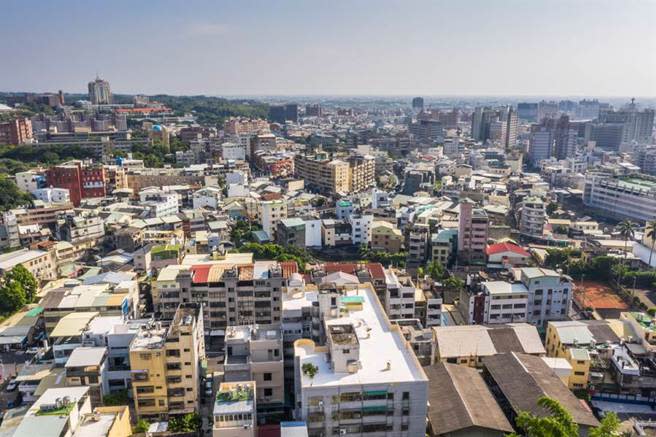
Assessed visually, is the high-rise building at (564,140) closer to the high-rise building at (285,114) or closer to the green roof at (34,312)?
the high-rise building at (285,114)

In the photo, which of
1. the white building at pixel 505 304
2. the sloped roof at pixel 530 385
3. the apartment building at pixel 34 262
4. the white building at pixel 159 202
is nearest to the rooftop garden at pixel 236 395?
the sloped roof at pixel 530 385

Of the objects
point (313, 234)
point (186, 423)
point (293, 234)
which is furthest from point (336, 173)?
point (186, 423)

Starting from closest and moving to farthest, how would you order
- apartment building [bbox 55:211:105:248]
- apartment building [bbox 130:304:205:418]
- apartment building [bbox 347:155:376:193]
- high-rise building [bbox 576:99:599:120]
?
apartment building [bbox 130:304:205:418] → apartment building [bbox 55:211:105:248] → apartment building [bbox 347:155:376:193] → high-rise building [bbox 576:99:599:120]

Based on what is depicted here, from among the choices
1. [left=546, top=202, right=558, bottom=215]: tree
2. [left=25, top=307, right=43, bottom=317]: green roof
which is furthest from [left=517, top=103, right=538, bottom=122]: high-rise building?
[left=25, top=307, right=43, bottom=317]: green roof

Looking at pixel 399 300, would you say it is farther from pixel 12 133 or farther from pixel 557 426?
pixel 12 133

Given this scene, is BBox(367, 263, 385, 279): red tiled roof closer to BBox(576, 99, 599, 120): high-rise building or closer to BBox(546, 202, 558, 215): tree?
BBox(546, 202, 558, 215): tree

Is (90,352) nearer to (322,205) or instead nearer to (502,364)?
(502,364)
